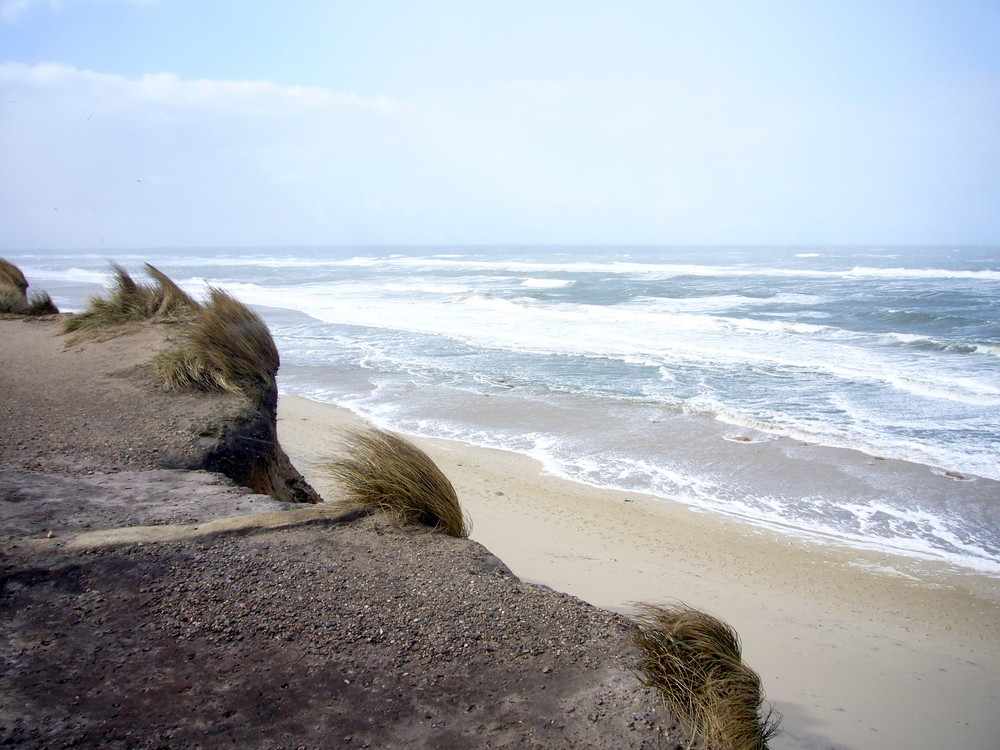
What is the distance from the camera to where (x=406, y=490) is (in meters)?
4.17

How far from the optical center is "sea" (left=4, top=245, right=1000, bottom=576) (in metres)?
8.44

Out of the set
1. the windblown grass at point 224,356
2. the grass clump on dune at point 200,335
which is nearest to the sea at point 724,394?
the grass clump on dune at point 200,335

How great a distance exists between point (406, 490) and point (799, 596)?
4161 millimetres

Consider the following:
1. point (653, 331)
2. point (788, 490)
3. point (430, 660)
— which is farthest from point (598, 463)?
point (653, 331)

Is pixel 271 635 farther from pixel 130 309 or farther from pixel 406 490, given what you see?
pixel 130 309

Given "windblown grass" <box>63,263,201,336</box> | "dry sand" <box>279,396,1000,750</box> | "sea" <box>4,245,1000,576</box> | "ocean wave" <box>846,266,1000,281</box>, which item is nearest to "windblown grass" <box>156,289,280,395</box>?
"dry sand" <box>279,396,1000,750</box>

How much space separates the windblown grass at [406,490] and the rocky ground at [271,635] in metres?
0.17

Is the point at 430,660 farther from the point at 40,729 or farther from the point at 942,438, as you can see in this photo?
the point at 942,438

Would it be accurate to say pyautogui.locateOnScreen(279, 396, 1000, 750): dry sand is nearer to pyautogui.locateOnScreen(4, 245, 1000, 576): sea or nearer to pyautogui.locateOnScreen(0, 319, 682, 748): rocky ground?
pyautogui.locateOnScreen(4, 245, 1000, 576): sea

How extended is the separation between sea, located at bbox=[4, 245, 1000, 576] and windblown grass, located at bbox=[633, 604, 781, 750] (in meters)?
5.15

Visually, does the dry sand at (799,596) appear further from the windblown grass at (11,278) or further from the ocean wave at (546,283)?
the ocean wave at (546,283)

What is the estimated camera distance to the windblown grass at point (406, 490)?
415 centimetres

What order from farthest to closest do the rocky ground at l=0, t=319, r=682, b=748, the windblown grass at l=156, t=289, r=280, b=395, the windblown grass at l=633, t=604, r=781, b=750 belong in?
the windblown grass at l=156, t=289, r=280, b=395, the windblown grass at l=633, t=604, r=781, b=750, the rocky ground at l=0, t=319, r=682, b=748

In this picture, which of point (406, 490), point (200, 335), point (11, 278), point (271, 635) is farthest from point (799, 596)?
point (11, 278)
